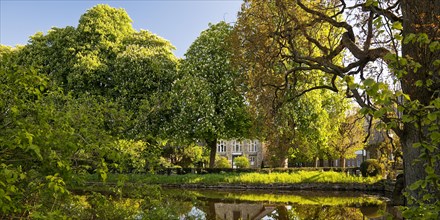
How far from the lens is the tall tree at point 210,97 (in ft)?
79.3

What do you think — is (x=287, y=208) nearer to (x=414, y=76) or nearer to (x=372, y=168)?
(x=414, y=76)

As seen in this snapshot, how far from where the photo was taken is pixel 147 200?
623 centimetres

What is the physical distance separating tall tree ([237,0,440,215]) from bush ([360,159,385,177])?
11.8 meters

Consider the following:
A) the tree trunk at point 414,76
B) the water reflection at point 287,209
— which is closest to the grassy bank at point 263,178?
the water reflection at point 287,209

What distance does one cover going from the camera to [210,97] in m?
24.4

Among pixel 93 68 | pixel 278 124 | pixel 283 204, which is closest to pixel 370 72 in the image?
pixel 283 204

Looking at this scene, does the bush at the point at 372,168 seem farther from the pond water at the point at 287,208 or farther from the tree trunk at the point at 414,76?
the tree trunk at the point at 414,76

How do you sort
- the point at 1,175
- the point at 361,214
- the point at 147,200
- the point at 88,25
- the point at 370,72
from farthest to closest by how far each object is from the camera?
1. the point at 88,25
2. the point at 361,214
3. the point at 370,72
4. the point at 147,200
5. the point at 1,175

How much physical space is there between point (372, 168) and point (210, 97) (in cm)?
1096

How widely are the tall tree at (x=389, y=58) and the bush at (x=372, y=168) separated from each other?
11.8 metres

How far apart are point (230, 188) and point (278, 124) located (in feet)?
16.4

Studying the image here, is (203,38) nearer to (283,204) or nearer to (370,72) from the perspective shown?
(283,204)

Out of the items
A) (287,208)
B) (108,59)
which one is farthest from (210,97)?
(287,208)

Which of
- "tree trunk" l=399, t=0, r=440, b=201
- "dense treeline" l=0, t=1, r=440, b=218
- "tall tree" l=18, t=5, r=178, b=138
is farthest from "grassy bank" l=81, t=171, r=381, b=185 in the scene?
"tree trunk" l=399, t=0, r=440, b=201
